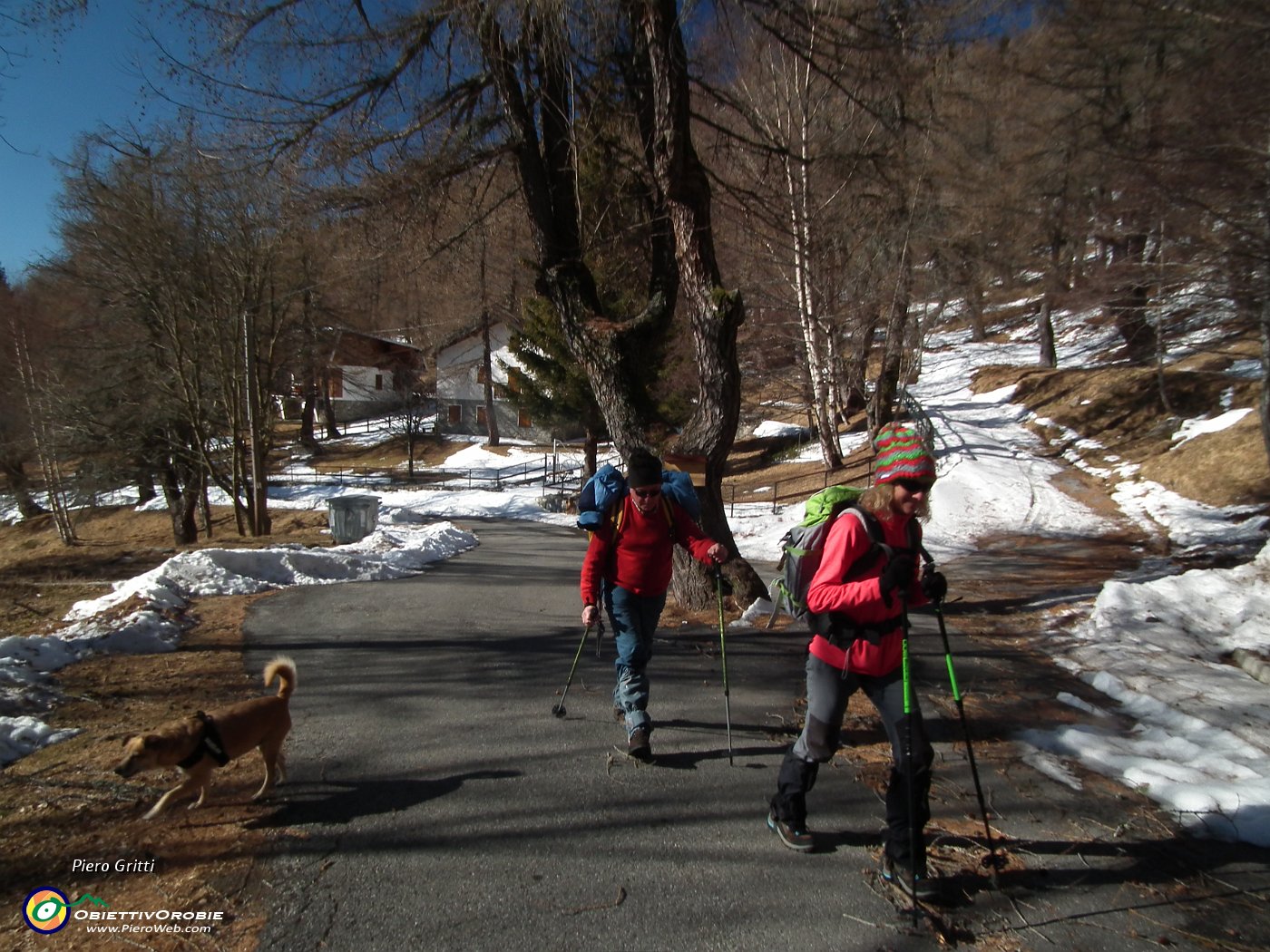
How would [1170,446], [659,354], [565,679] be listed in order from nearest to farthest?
1. [565,679]
2. [1170,446]
3. [659,354]

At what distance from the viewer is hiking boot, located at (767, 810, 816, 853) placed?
329cm

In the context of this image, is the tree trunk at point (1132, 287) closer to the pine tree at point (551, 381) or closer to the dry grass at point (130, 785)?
the dry grass at point (130, 785)

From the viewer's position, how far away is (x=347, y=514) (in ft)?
45.4

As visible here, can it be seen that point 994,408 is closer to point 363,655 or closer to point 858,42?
point 858,42

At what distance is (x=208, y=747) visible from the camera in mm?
3373

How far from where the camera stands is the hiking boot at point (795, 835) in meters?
3.29

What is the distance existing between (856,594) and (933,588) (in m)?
0.36

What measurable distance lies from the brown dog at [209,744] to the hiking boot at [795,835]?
8.19ft

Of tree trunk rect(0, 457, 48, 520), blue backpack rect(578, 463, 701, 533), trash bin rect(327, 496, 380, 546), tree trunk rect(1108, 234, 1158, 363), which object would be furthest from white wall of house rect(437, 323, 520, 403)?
blue backpack rect(578, 463, 701, 533)

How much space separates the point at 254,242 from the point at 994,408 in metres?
24.2

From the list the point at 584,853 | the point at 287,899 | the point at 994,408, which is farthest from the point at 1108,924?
the point at 994,408

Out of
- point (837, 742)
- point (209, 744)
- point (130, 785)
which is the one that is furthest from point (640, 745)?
point (130, 785)

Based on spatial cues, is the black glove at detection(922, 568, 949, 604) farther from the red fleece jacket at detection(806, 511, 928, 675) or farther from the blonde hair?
the blonde hair

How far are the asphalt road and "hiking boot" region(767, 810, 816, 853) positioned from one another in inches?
2.1
